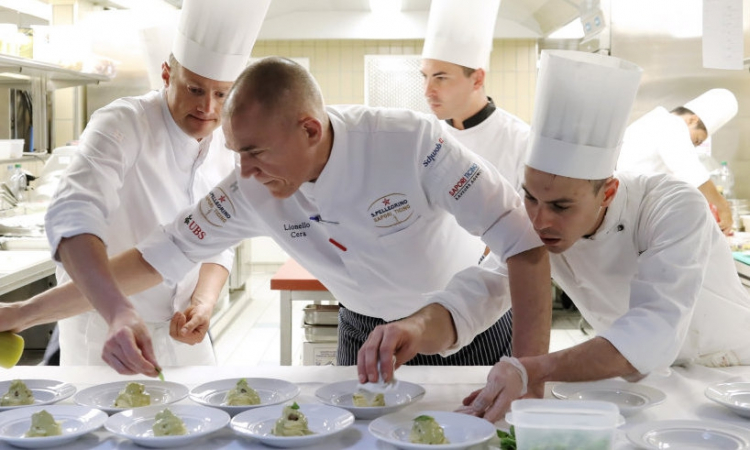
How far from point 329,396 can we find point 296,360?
3.96 meters

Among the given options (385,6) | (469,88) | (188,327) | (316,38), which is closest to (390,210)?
(188,327)

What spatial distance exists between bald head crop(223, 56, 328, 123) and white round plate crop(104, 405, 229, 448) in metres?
0.67

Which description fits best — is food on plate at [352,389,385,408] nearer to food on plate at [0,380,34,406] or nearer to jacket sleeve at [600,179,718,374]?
jacket sleeve at [600,179,718,374]

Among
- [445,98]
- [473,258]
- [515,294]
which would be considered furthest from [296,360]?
[515,294]

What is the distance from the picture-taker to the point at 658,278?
5.83ft

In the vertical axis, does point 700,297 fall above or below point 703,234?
below

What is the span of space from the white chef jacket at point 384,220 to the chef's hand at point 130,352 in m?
0.41

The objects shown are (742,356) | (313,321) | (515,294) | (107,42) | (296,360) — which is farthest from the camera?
(107,42)

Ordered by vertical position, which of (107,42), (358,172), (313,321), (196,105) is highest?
(107,42)

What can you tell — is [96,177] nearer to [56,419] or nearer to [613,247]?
[56,419]

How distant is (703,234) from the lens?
1.83 meters

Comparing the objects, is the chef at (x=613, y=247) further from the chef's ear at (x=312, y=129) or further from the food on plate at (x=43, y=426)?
the food on plate at (x=43, y=426)

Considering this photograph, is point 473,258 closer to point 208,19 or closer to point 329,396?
point 329,396

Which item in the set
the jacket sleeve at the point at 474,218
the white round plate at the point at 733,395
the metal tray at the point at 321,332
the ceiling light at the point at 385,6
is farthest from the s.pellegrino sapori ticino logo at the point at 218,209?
the ceiling light at the point at 385,6
